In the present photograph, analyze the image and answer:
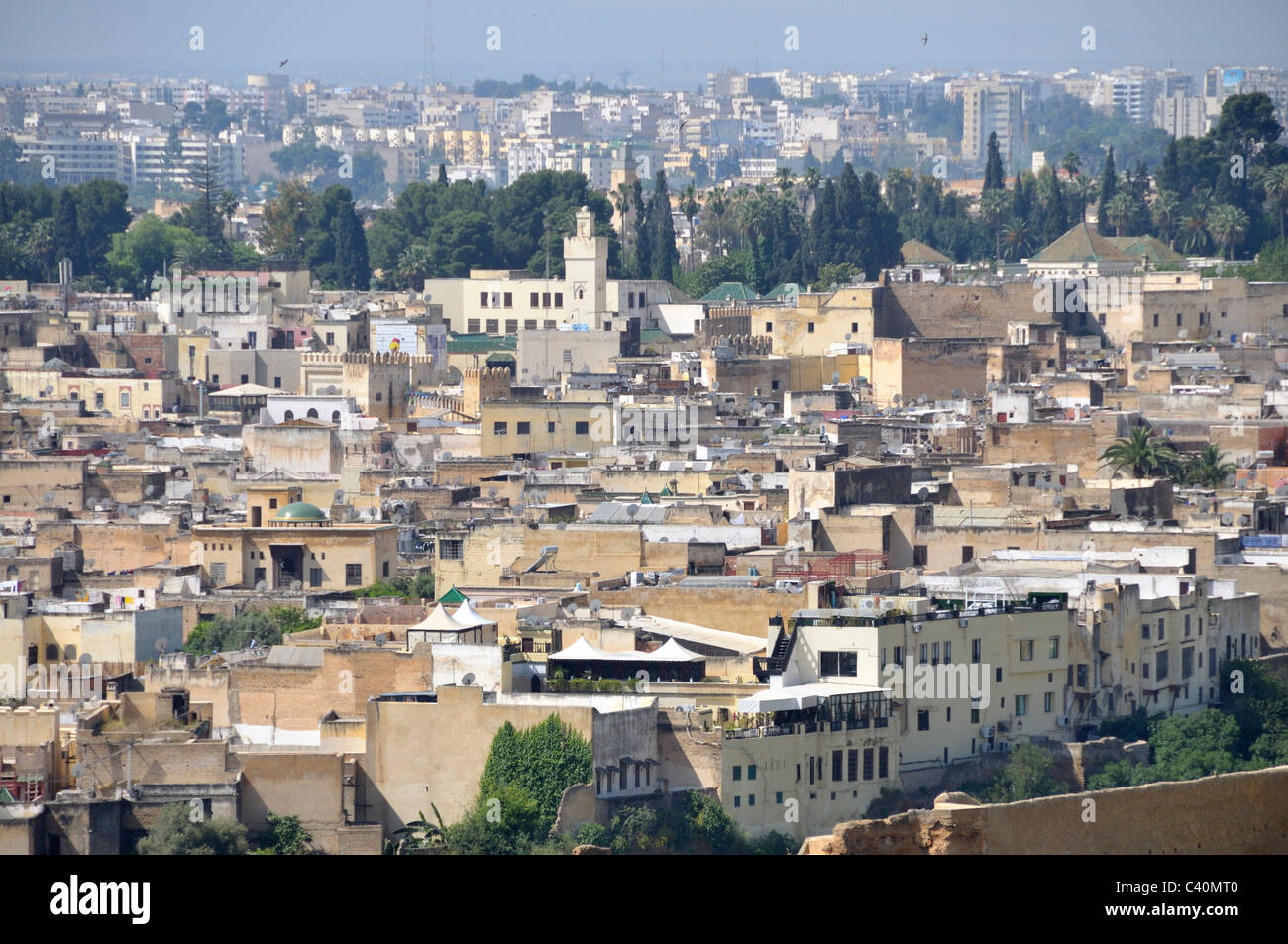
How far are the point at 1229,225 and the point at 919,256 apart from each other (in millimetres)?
7127

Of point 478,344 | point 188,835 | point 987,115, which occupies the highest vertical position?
point 188,835

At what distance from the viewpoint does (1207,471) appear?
34.9 meters

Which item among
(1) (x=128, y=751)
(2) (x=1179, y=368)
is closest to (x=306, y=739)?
(1) (x=128, y=751)

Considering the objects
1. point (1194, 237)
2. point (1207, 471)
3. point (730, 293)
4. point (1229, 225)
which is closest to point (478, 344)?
point (730, 293)

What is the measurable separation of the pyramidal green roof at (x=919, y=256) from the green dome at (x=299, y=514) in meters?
39.6

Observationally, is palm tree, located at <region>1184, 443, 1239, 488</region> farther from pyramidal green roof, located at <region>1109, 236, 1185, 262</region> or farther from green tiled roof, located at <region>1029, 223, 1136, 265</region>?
pyramidal green roof, located at <region>1109, 236, 1185, 262</region>

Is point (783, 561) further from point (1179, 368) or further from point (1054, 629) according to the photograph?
point (1179, 368)

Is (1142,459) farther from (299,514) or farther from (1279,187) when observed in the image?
(1279,187)

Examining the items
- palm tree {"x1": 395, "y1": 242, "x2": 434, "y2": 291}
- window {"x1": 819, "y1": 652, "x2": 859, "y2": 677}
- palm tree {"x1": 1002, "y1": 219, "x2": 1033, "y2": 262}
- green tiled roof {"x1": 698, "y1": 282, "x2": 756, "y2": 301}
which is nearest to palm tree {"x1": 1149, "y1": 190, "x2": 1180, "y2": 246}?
palm tree {"x1": 1002, "y1": 219, "x2": 1033, "y2": 262}

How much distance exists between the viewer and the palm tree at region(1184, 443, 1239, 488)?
34.8 metres

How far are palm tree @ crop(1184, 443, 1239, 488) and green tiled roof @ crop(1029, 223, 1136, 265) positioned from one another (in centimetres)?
3025

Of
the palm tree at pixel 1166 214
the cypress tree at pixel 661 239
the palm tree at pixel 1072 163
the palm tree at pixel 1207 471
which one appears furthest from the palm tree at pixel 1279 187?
the palm tree at pixel 1207 471

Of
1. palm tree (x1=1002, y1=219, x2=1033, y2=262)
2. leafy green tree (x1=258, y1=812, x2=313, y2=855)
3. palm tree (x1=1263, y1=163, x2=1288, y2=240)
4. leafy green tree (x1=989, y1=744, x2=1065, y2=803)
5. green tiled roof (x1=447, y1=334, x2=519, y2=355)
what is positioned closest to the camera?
leafy green tree (x1=258, y1=812, x2=313, y2=855)
